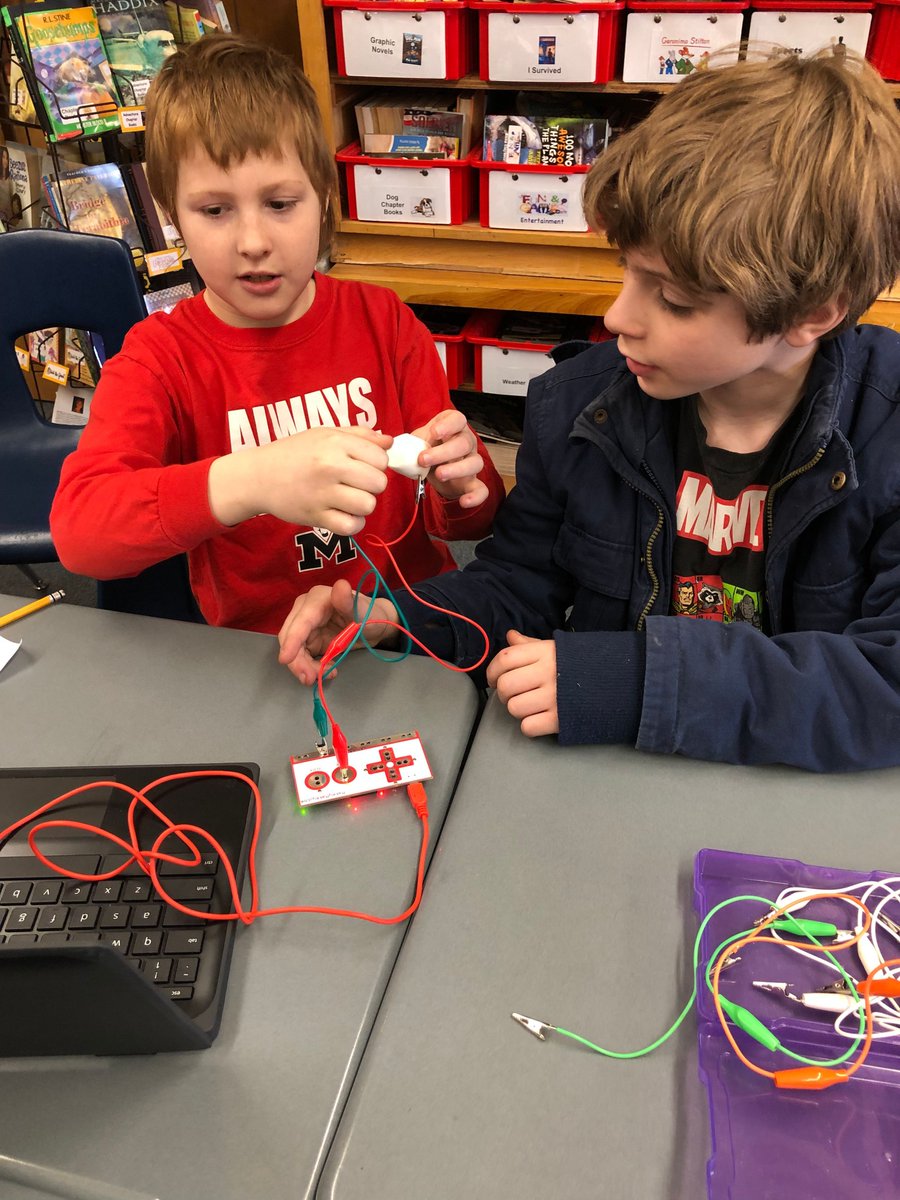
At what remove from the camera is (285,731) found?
2.53ft

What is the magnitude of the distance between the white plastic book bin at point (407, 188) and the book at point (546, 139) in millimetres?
90

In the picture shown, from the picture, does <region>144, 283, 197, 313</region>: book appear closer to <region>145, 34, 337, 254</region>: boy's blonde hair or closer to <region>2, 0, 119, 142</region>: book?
<region>2, 0, 119, 142</region>: book

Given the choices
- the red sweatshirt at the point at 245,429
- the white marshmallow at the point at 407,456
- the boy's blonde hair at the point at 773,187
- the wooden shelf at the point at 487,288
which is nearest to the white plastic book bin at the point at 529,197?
the wooden shelf at the point at 487,288

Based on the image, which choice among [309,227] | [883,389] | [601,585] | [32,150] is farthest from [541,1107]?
[32,150]

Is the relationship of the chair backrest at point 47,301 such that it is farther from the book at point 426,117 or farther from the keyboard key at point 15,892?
the keyboard key at point 15,892

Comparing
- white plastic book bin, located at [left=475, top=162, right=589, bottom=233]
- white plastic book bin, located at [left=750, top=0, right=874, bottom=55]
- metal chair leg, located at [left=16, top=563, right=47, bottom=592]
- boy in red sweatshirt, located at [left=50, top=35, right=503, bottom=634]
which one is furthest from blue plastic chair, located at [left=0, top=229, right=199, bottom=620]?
white plastic book bin, located at [left=750, top=0, right=874, bottom=55]

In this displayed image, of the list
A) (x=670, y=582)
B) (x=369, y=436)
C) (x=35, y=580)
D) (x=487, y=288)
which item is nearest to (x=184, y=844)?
(x=369, y=436)

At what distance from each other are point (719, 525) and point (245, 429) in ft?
1.90

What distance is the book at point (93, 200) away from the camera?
1.97 m

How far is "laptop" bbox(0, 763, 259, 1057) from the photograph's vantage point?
0.48 metres

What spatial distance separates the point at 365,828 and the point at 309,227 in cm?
69

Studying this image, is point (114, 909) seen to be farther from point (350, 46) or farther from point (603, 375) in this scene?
point (350, 46)

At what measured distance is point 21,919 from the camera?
604mm

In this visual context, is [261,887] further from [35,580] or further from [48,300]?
[35,580]
